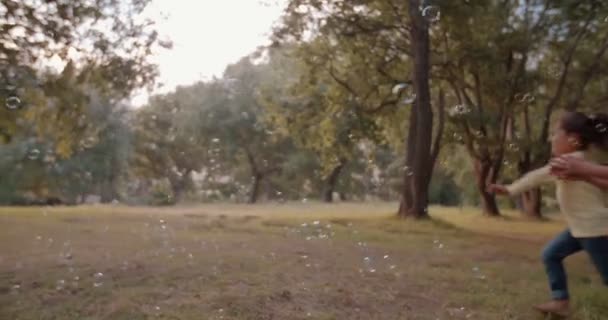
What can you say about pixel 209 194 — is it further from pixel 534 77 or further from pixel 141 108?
pixel 534 77

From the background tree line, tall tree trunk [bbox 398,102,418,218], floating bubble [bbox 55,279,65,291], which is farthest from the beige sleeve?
tall tree trunk [bbox 398,102,418,218]

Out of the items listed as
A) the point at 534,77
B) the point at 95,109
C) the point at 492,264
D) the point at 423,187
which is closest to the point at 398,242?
the point at 492,264

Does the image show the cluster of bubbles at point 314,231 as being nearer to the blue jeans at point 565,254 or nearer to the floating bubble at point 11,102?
the floating bubble at point 11,102

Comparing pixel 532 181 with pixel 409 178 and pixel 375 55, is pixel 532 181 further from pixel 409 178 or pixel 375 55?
→ pixel 375 55

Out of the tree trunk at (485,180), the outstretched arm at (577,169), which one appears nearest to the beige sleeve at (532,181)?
the outstretched arm at (577,169)

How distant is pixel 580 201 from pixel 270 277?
3606 millimetres

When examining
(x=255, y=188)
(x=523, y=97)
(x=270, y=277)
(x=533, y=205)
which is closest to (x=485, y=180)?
(x=533, y=205)

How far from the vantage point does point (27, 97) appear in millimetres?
11320

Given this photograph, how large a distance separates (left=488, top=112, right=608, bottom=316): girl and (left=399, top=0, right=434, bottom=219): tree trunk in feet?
39.1

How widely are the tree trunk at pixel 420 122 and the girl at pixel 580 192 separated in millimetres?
11925

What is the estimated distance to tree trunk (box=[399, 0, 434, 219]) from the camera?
1720 centimetres

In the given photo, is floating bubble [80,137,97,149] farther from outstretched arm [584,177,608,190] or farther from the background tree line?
outstretched arm [584,177,608,190]

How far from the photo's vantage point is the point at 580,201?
191 inches

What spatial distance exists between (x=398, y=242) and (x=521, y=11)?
940cm
